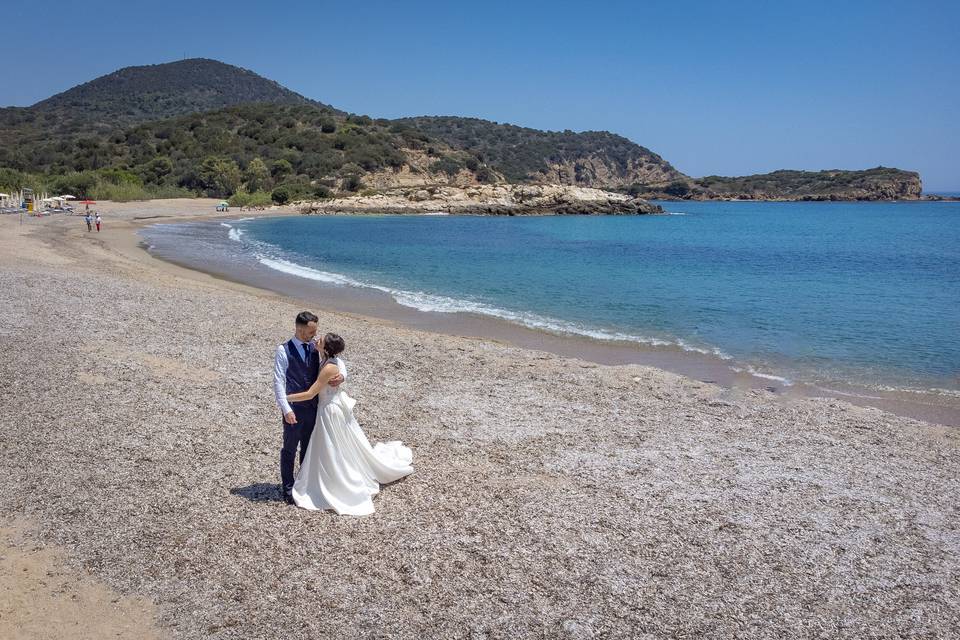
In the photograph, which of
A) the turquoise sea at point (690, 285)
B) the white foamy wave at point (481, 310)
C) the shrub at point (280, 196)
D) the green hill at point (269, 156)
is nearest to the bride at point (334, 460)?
the turquoise sea at point (690, 285)

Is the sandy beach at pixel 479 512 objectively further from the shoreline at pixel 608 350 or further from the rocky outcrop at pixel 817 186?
the rocky outcrop at pixel 817 186

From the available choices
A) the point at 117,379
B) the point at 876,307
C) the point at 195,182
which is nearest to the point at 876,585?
the point at 117,379

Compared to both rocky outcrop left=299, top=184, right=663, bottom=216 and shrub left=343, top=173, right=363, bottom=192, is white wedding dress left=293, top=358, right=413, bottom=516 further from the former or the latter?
shrub left=343, top=173, right=363, bottom=192

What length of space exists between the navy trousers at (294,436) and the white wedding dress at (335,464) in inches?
4.4

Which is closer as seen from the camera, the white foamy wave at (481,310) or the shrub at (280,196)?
the white foamy wave at (481,310)

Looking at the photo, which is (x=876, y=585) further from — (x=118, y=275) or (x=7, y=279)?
(x=118, y=275)

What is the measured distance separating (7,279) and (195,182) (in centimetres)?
7035

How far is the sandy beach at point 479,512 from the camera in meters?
5.12

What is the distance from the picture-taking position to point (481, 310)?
66.9 ft

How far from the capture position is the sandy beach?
5125mm

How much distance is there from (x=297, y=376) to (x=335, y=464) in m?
0.87

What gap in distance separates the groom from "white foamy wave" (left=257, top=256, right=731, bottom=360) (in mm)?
10835

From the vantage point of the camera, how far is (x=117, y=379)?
1034 centimetres

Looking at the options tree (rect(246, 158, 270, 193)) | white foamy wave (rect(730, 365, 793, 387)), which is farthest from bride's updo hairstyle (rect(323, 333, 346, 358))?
tree (rect(246, 158, 270, 193))
